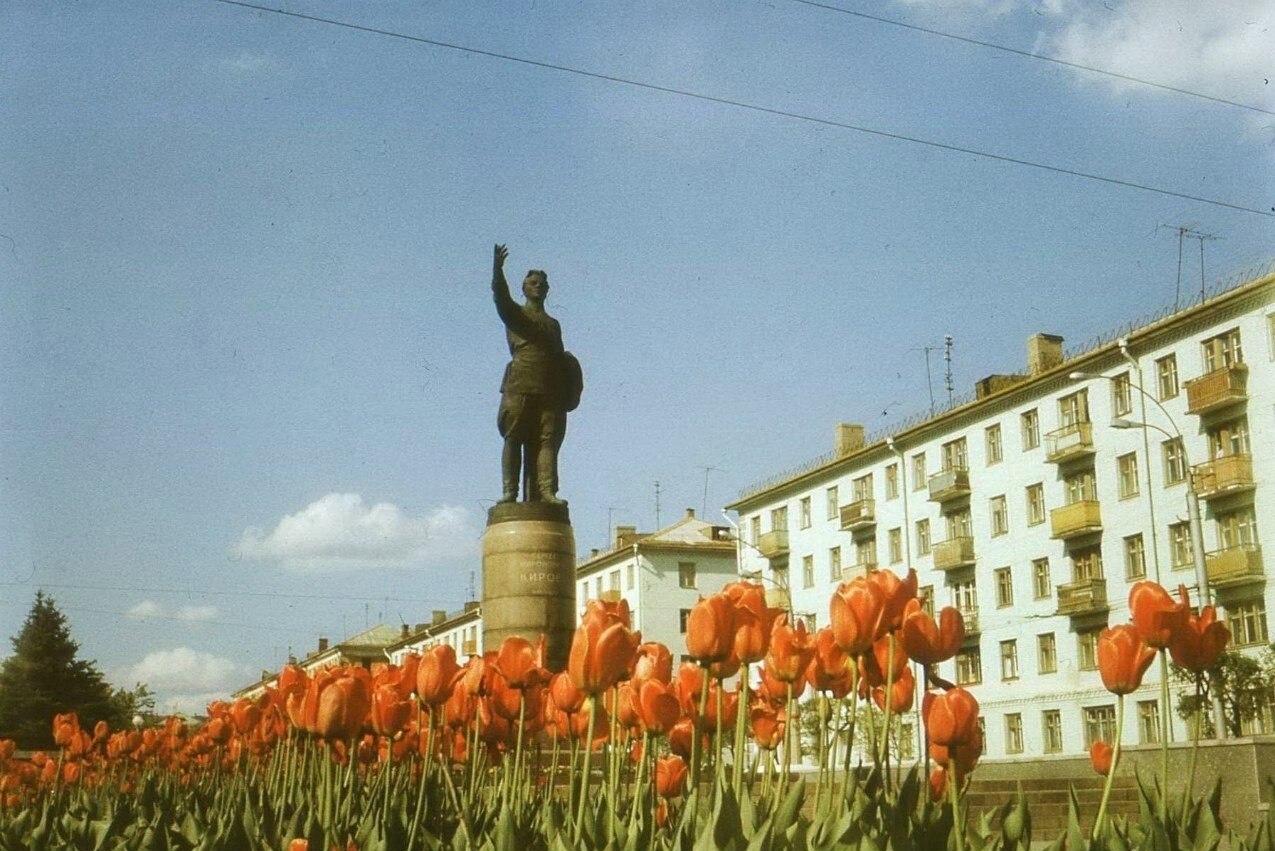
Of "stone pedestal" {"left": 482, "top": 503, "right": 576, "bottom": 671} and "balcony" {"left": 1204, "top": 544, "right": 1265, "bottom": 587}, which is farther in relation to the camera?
"balcony" {"left": 1204, "top": 544, "right": 1265, "bottom": 587}

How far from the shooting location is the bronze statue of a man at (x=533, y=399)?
47.9 ft

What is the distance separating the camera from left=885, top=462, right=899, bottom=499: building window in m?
57.2

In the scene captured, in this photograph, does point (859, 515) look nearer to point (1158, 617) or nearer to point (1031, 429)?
point (1031, 429)

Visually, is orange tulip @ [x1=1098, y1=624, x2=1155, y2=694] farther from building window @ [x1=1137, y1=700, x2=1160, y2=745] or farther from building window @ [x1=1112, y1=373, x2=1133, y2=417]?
building window @ [x1=1112, y1=373, x2=1133, y2=417]

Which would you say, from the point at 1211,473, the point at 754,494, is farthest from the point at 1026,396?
the point at 754,494

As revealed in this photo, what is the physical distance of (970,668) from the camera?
5109 cm

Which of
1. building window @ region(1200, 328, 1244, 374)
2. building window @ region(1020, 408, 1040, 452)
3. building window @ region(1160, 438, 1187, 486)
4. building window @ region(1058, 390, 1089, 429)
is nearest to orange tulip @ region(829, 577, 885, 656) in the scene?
building window @ region(1200, 328, 1244, 374)

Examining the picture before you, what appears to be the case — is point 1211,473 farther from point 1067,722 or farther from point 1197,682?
point 1197,682

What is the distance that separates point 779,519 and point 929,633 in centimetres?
6365

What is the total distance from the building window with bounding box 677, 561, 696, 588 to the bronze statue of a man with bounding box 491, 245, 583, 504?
6121 cm

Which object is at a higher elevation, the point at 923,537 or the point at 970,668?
the point at 923,537

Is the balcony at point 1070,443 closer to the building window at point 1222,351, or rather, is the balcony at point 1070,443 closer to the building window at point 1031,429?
the building window at point 1031,429

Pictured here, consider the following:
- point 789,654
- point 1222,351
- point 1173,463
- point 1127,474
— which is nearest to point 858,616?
point 789,654

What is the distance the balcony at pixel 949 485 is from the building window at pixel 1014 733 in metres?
8.95
